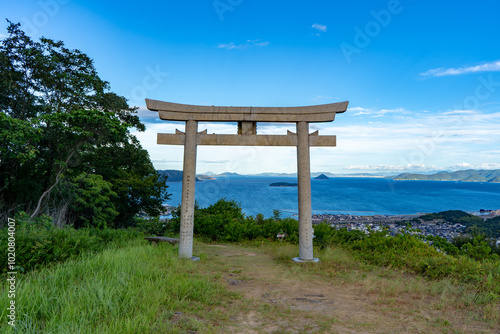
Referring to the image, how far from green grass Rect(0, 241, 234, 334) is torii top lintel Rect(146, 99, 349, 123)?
12.2 feet

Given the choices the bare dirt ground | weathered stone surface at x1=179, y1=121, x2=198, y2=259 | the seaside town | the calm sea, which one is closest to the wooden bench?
weathered stone surface at x1=179, y1=121, x2=198, y2=259

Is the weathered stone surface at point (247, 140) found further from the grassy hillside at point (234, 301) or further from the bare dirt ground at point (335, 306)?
the bare dirt ground at point (335, 306)

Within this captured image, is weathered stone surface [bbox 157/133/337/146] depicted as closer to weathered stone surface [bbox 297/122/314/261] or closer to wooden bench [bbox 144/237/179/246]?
weathered stone surface [bbox 297/122/314/261]

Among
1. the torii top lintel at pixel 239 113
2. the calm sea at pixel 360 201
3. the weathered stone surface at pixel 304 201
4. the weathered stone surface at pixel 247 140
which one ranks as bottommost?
the calm sea at pixel 360 201

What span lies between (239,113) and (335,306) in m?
4.77

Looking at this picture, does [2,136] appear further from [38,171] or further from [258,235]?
[258,235]

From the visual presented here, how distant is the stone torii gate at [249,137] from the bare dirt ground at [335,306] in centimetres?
130

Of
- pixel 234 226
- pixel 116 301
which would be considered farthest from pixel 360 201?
pixel 116 301

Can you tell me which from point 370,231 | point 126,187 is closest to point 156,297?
point 370,231

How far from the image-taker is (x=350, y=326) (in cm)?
367

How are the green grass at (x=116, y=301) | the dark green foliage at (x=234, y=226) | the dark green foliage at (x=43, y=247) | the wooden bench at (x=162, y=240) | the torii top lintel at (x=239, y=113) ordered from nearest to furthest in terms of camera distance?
the green grass at (x=116, y=301)
the dark green foliage at (x=43, y=247)
the torii top lintel at (x=239, y=113)
the wooden bench at (x=162, y=240)
the dark green foliage at (x=234, y=226)

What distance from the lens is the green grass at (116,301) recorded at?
122 inches

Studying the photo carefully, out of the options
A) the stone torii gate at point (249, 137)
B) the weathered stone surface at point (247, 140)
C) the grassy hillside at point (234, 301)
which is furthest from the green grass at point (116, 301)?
the weathered stone surface at point (247, 140)

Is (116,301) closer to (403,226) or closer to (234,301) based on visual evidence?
(234,301)
